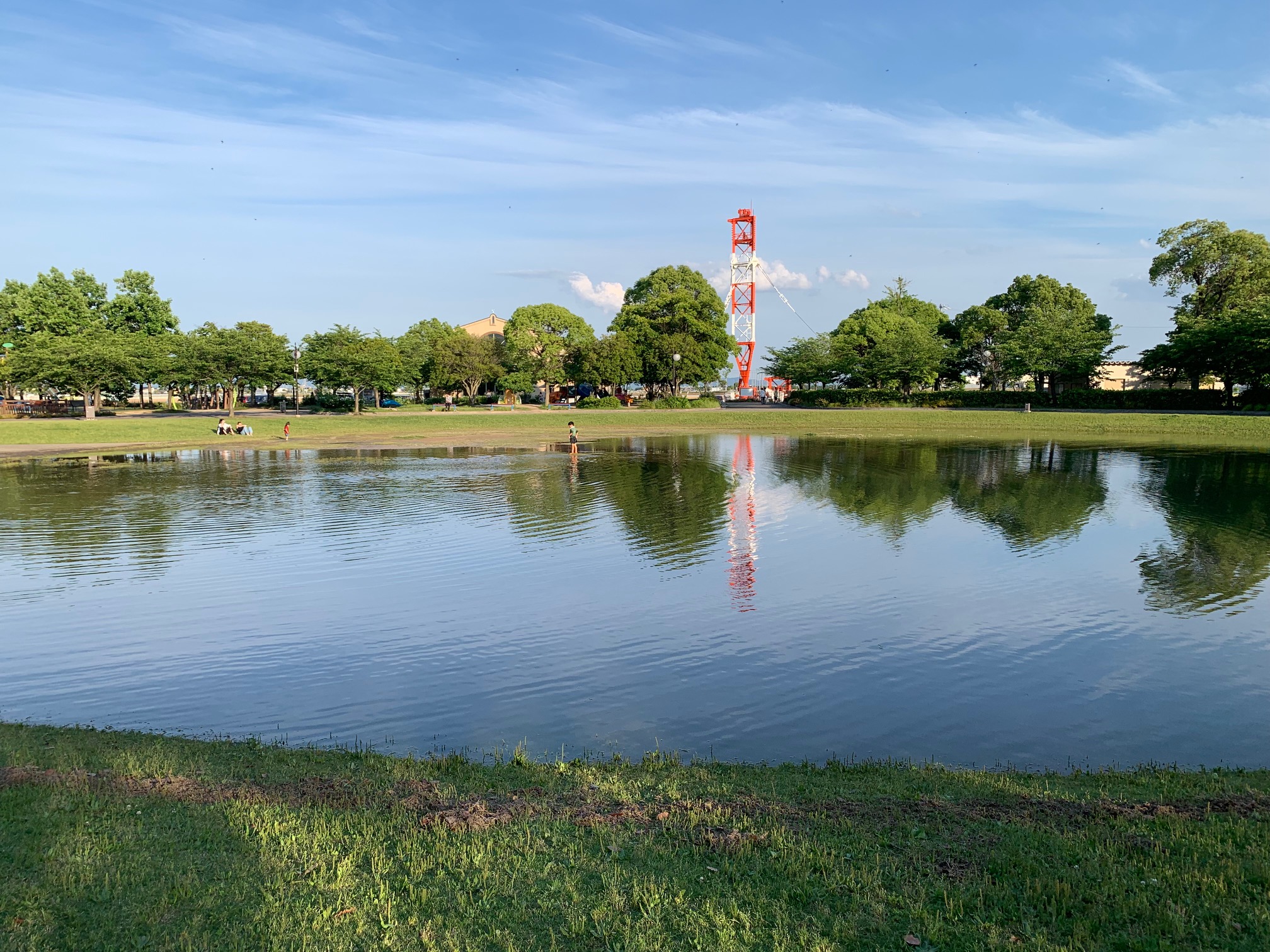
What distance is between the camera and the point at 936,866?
600 centimetres

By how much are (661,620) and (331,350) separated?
78.0 metres

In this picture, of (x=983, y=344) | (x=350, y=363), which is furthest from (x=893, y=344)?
(x=350, y=363)

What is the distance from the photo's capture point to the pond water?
1068cm

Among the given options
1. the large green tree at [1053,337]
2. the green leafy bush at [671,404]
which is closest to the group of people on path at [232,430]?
the green leafy bush at [671,404]

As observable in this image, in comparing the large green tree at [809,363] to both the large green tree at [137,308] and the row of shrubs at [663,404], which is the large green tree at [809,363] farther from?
the large green tree at [137,308]

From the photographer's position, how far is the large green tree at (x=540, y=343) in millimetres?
109125

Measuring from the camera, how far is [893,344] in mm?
95062

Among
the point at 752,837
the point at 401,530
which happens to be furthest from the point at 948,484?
the point at 752,837

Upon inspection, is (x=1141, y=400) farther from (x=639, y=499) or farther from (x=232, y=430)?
(x=232, y=430)

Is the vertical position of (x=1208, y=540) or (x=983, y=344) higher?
(x=983, y=344)

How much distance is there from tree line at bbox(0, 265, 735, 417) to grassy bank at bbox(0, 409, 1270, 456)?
1049cm

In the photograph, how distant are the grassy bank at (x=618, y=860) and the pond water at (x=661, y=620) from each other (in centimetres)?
231

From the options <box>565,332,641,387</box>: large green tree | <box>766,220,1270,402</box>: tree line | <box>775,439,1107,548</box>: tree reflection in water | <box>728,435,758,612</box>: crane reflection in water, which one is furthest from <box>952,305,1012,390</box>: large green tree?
<box>728,435,758,612</box>: crane reflection in water

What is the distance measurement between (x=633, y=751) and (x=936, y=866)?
4.37 m
